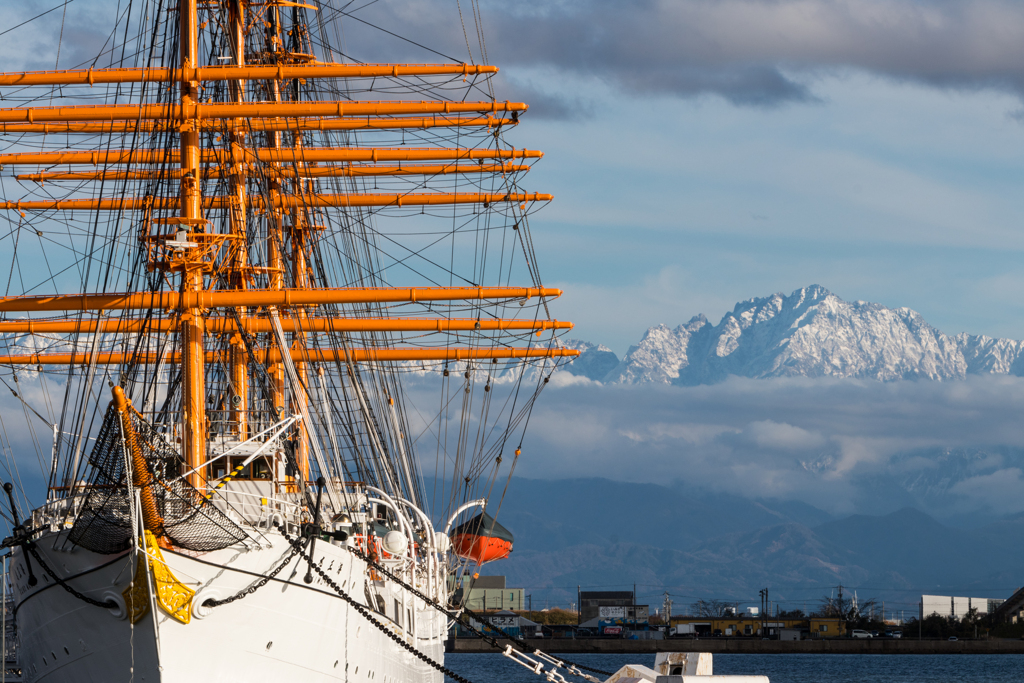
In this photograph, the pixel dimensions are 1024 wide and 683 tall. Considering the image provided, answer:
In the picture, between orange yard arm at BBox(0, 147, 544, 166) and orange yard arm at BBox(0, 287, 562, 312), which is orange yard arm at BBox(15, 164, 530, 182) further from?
orange yard arm at BBox(0, 287, 562, 312)

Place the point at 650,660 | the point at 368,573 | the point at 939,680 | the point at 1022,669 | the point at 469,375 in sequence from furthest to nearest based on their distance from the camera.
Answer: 1. the point at 650,660
2. the point at 1022,669
3. the point at 939,680
4. the point at 469,375
5. the point at 368,573

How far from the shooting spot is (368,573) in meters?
40.4

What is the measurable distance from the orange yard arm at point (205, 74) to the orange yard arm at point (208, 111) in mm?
956

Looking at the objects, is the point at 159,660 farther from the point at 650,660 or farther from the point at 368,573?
the point at 650,660

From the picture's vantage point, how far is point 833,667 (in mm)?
125125

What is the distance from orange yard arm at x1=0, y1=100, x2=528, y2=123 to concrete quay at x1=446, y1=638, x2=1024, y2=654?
11515 cm

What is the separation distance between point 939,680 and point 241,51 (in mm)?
74556

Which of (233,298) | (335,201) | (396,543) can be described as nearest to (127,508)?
(396,543)

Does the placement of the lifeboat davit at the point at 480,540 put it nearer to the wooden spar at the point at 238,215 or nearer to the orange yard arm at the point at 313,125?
the wooden spar at the point at 238,215

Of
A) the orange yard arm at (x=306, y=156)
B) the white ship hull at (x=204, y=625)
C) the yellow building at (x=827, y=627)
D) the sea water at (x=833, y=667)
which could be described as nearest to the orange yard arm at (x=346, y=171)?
the orange yard arm at (x=306, y=156)

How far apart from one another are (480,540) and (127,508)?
82.1 ft

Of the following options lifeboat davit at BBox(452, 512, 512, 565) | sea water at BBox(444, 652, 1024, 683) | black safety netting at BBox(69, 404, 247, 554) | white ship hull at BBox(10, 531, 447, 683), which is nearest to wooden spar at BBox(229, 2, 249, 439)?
lifeboat davit at BBox(452, 512, 512, 565)

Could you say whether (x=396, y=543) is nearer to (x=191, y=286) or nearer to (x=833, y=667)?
(x=191, y=286)

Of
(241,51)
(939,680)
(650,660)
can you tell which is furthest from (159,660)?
(650,660)
